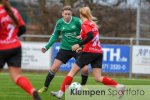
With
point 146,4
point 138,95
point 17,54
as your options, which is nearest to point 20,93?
point 138,95

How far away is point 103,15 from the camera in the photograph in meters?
30.7

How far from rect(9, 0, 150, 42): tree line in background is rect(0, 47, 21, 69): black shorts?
20492mm

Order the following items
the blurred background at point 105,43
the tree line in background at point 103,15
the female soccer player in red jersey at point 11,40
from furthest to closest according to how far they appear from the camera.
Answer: the tree line in background at point 103,15 < the blurred background at point 105,43 < the female soccer player in red jersey at point 11,40

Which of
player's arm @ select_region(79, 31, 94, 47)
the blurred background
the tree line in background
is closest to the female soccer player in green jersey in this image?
the blurred background

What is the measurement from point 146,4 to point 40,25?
19.6 ft

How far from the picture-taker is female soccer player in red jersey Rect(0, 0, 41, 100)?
885cm

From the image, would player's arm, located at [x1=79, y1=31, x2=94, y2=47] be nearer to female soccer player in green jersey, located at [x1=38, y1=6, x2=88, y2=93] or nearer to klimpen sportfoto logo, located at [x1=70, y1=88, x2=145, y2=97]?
klimpen sportfoto logo, located at [x1=70, y1=88, x2=145, y2=97]

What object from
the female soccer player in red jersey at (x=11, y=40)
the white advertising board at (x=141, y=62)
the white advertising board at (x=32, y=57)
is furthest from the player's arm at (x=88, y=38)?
the white advertising board at (x=32, y=57)

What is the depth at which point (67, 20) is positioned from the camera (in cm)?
1245

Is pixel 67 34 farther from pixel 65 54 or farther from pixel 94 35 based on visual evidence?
pixel 94 35

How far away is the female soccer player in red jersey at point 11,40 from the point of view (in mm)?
8852

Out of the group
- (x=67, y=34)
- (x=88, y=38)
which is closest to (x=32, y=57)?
(x=67, y=34)

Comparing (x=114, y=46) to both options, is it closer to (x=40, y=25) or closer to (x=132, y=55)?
(x=132, y=55)

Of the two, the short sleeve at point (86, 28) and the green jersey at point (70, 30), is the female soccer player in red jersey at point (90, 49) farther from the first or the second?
the green jersey at point (70, 30)
